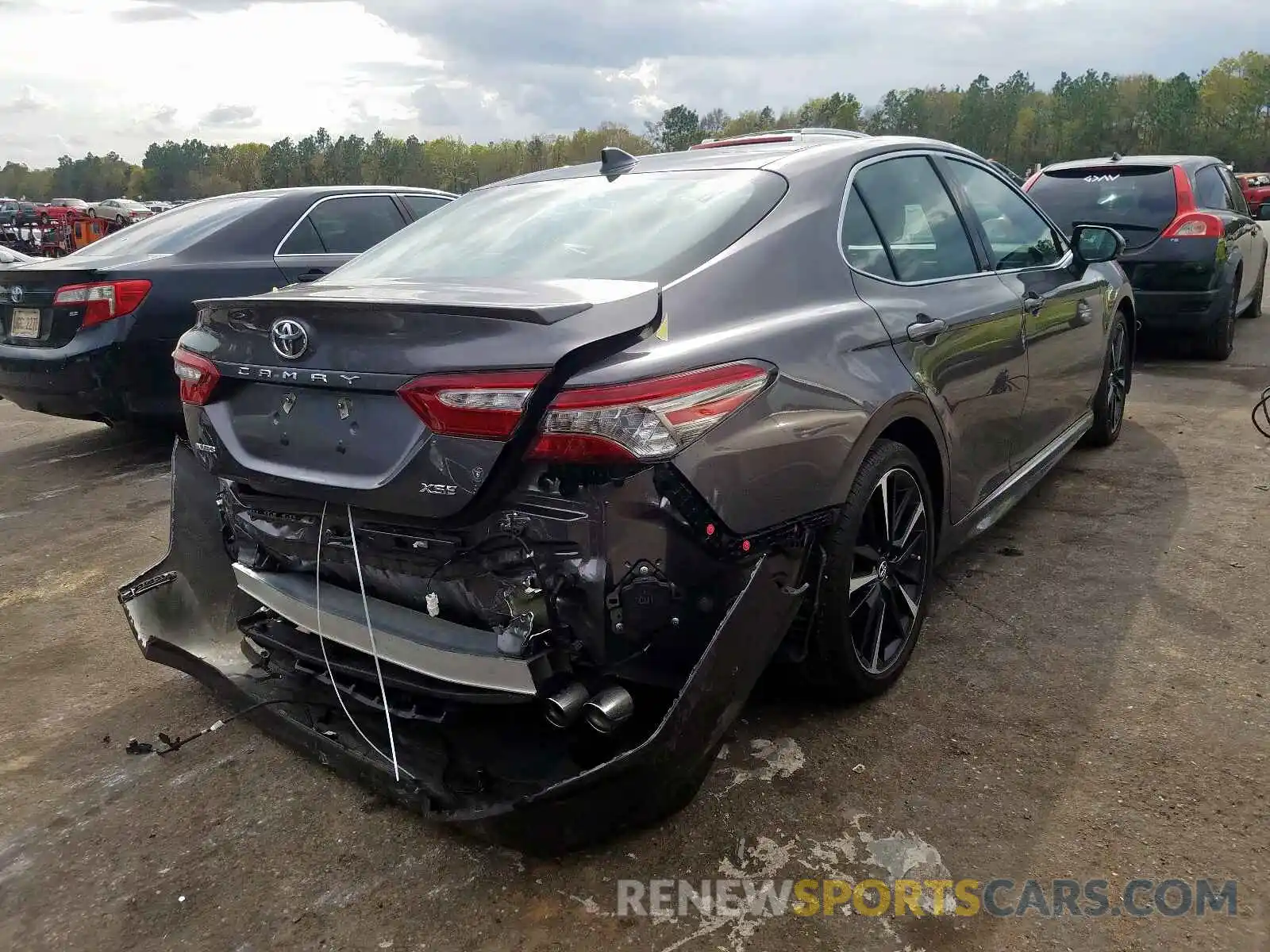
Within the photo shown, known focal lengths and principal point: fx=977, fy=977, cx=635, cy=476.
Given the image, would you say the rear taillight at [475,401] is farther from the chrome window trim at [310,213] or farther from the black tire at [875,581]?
the chrome window trim at [310,213]

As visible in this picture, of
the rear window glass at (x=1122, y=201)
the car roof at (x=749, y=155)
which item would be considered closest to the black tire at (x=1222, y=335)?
the rear window glass at (x=1122, y=201)

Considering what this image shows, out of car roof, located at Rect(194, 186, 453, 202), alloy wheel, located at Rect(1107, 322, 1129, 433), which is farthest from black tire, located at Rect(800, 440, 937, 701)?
car roof, located at Rect(194, 186, 453, 202)

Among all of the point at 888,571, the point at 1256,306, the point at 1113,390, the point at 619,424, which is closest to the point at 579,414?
the point at 619,424

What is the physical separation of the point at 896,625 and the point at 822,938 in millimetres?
1181

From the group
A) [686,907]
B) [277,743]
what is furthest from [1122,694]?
[277,743]

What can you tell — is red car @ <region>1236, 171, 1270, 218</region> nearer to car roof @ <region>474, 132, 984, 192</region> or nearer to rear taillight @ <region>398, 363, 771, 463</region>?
car roof @ <region>474, 132, 984, 192</region>

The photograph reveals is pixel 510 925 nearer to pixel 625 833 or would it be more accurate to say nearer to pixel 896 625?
pixel 625 833

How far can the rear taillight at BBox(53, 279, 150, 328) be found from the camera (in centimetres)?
567

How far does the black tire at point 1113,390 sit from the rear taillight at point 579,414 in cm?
377

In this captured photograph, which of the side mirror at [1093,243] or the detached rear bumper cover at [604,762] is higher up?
the side mirror at [1093,243]

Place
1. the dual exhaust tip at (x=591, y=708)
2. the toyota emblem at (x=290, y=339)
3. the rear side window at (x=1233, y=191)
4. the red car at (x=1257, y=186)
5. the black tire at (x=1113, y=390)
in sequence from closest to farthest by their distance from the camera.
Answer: the dual exhaust tip at (x=591, y=708)
the toyota emblem at (x=290, y=339)
the black tire at (x=1113, y=390)
the rear side window at (x=1233, y=191)
the red car at (x=1257, y=186)

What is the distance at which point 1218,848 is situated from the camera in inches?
89.7

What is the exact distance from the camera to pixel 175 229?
6352mm

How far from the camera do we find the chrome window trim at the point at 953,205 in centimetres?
292
